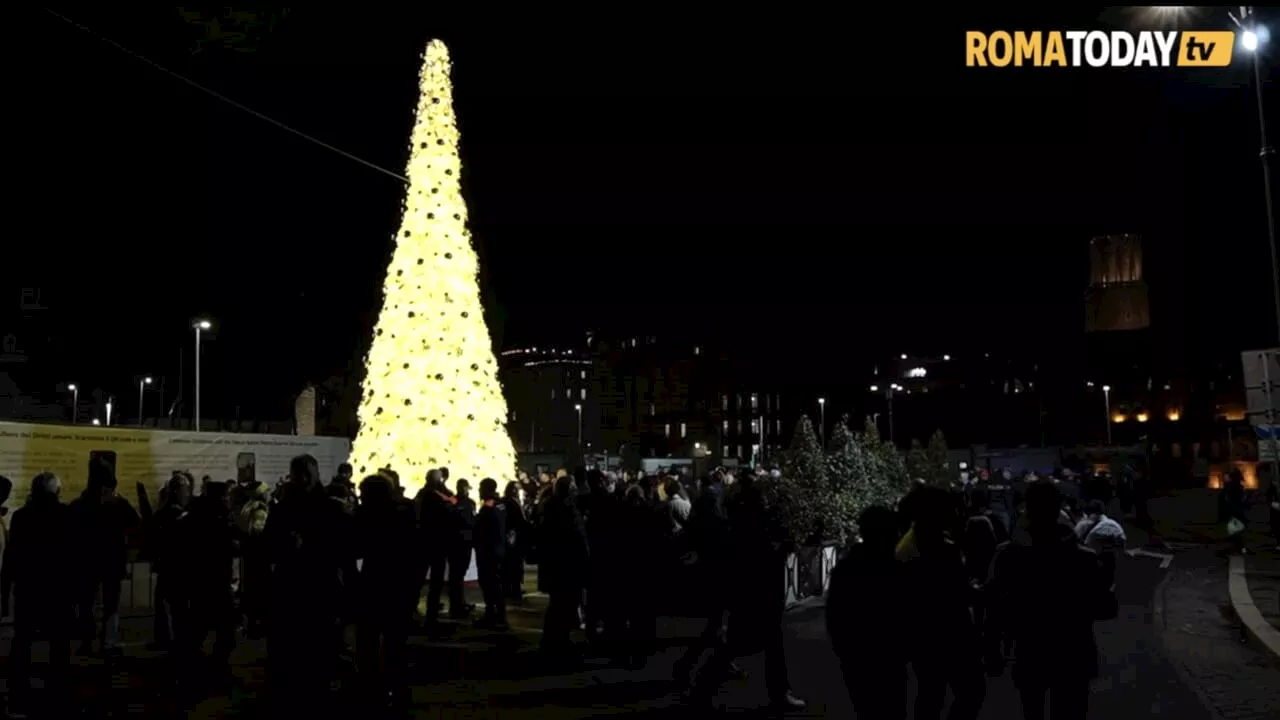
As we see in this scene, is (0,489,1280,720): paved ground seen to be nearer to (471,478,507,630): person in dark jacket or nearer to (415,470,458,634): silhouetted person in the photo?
(471,478,507,630): person in dark jacket

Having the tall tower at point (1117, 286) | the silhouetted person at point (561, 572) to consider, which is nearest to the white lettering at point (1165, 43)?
the tall tower at point (1117, 286)

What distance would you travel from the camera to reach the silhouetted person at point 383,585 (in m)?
7.79

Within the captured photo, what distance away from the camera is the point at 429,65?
17.2 meters

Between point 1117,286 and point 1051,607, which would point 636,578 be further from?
point 1117,286

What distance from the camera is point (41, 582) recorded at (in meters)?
8.11

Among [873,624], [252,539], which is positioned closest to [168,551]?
[252,539]

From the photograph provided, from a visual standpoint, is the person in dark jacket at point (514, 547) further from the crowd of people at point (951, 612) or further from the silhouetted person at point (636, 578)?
the crowd of people at point (951, 612)

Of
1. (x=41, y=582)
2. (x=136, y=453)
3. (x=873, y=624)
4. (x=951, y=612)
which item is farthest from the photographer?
(x=136, y=453)

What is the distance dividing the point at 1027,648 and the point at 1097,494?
52.6 ft

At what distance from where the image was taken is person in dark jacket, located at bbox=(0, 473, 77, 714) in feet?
26.4

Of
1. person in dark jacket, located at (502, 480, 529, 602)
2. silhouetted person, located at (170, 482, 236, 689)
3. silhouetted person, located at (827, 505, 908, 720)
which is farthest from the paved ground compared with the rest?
silhouetted person, located at (827, 505, 908, 720)

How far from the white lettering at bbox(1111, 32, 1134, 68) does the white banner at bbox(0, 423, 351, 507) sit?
1539cm

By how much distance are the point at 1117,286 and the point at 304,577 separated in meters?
27.0

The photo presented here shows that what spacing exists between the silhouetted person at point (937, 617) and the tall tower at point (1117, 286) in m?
25.3
